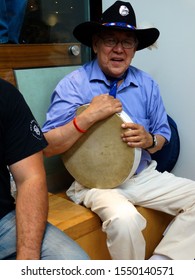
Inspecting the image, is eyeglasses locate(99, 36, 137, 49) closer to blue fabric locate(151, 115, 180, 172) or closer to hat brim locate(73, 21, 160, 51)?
hat brim locate(73, 21, 160, 51)

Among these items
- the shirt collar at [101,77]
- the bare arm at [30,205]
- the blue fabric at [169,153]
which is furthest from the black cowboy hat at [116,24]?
the bare arm at [30,205]

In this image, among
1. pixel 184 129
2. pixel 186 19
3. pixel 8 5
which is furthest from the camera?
pixel 184 129

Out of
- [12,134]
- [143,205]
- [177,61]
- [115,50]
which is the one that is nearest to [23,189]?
[12,134]

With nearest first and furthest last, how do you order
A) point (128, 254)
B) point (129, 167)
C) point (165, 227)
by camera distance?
point (128, 254) < point (129, 167) < point (165, 227)

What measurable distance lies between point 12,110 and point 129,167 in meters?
0.64

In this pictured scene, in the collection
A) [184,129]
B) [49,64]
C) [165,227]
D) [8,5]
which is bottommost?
[165,227]

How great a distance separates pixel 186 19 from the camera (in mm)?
1934

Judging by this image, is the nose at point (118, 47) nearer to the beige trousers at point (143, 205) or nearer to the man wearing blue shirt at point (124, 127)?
the man wearing blue shirt at point (124, 127)

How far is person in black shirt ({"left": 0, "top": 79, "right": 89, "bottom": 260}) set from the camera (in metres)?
1.01

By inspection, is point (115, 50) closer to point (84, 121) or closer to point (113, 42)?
point (113, 42)

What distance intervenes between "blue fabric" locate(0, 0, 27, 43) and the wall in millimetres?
759

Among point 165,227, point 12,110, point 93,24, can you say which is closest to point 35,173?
point 12,110
